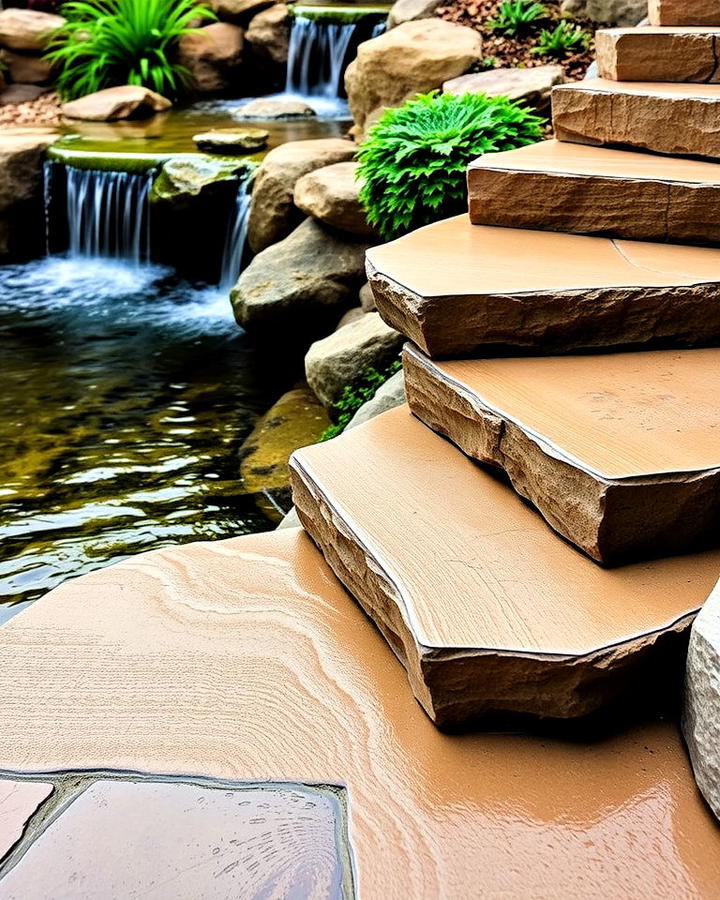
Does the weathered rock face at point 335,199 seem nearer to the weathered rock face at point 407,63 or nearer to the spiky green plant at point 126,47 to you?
the weathered rock face at point 407,63

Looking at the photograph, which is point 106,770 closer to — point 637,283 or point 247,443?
point 637,283

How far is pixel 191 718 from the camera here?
Result: 188 centimetres

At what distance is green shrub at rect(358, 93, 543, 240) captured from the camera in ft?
14.9

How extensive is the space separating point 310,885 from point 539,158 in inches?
99.4

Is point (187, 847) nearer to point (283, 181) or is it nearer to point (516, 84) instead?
point (516, 84)

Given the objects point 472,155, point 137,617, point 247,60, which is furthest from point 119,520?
point 247,60

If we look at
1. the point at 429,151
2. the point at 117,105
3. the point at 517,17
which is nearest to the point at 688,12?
the point at 429,151

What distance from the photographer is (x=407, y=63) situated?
6.58m

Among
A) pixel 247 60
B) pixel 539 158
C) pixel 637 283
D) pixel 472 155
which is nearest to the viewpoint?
pixel 637 283

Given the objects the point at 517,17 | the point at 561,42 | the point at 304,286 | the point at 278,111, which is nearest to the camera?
the point at 304,286

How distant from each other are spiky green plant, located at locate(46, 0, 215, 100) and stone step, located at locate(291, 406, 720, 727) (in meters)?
9.65

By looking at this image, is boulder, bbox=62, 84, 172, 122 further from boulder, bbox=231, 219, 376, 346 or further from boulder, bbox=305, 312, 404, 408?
boulder, bbox=305, 312, 404, 408

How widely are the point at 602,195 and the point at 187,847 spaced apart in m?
2.25

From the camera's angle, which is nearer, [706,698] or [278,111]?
[706,698]
